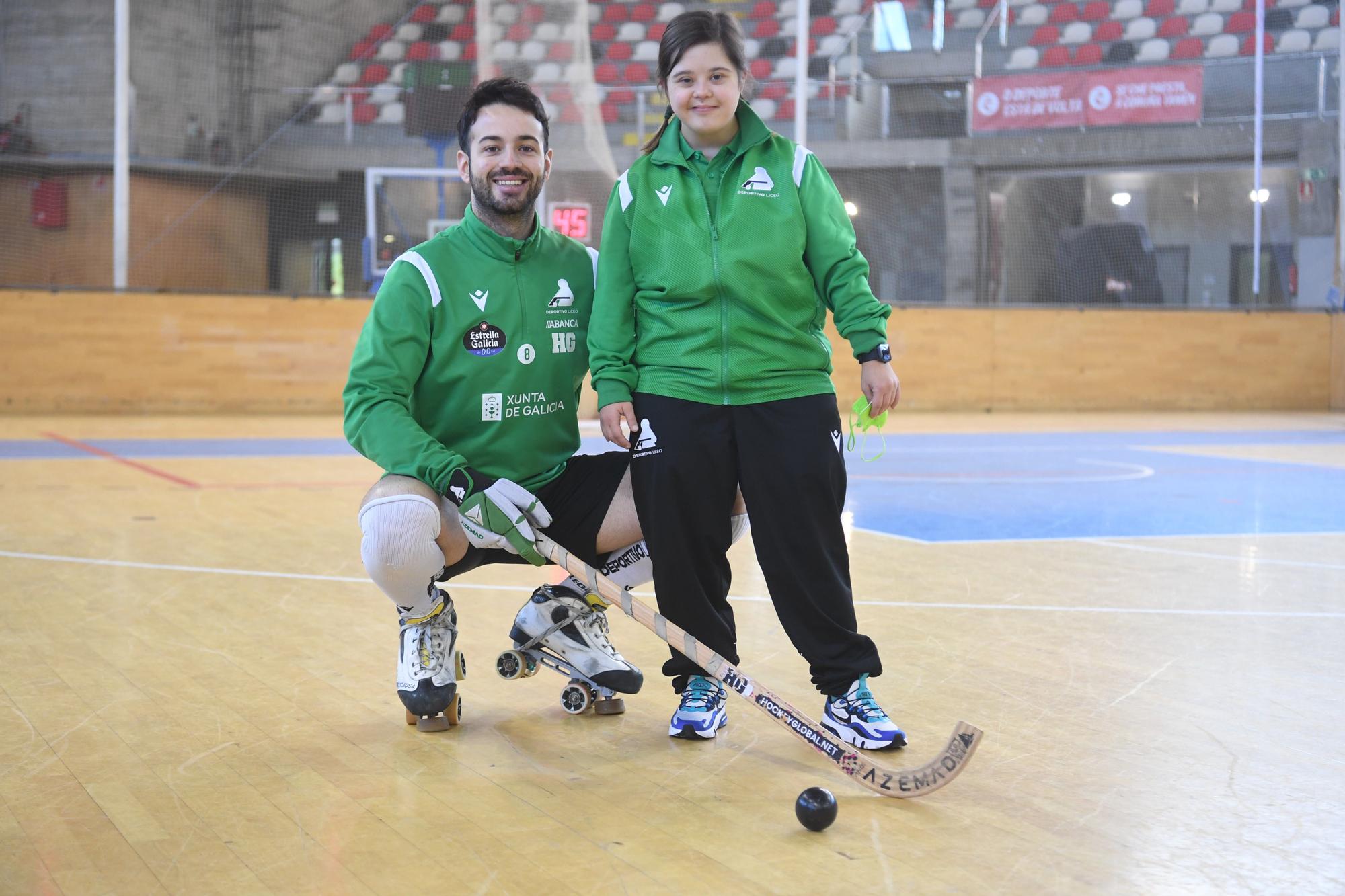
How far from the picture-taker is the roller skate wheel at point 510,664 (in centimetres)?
259

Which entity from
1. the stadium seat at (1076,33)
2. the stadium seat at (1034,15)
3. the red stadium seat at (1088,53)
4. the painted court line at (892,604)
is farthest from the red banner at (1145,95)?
the painted court line at (892,604)

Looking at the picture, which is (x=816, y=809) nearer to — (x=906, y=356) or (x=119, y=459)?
(x=119, y=459)

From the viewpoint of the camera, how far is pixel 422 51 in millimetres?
13625

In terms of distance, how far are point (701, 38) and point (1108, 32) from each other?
45.5 ft

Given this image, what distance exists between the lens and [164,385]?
10.9 metres

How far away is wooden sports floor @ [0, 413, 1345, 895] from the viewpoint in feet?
5.68

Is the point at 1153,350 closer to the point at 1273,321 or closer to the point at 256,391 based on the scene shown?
the point at 1273,321

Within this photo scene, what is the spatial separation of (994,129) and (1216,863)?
12.9 meters

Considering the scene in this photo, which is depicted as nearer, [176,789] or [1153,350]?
[176,789]

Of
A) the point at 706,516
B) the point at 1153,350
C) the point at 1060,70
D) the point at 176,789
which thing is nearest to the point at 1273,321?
the point at 1153,350

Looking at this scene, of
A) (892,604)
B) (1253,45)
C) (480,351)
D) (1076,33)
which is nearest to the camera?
(480,351)

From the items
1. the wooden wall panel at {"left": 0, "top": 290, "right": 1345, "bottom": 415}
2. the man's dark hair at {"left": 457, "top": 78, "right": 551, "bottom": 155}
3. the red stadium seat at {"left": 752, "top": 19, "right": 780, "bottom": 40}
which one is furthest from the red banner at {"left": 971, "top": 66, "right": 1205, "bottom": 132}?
the man's dark hair at {"left": 457, "top": 78, "right": 551, "bottom": 155}

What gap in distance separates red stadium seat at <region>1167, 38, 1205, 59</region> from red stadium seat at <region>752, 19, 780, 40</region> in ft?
14.3

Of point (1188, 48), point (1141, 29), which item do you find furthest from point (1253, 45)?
point (1141, 29)
